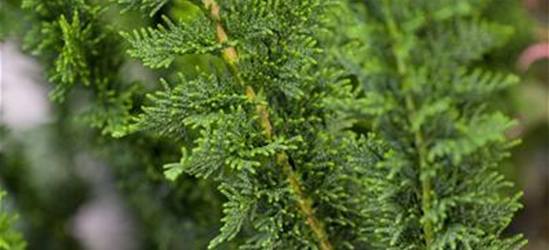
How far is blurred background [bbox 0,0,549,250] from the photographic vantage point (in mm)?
684

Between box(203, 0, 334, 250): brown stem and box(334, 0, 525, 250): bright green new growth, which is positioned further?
box(203, 0, 334, 250): brown stem

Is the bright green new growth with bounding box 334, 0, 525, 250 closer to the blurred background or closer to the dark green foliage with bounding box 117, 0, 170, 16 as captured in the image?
the dark green foliage with bounding box 117, 0, 170, 16

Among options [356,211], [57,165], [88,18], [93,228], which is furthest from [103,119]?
[93,228]

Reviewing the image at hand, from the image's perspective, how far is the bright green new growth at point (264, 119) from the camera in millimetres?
464

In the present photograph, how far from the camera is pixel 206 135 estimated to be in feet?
1.48

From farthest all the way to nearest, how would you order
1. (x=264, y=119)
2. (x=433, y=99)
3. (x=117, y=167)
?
(x=117, y=167) → (x=264, y=119) → (x=433, y=99)

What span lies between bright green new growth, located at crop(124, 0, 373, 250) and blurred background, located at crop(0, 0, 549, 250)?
0.53 feet

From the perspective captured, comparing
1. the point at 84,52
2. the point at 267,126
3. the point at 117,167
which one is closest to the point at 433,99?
the point at 267,126

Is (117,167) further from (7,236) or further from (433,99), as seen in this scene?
(433,99)

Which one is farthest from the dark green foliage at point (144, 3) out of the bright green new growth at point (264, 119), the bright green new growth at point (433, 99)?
the bright green new growth at point (433, 99)

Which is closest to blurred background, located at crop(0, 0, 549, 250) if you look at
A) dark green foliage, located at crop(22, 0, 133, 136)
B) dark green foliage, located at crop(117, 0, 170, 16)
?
dark green foliage, located at crop(22, 0, 133, 136)

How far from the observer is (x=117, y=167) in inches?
29.8

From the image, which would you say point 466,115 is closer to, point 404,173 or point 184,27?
point 404,173

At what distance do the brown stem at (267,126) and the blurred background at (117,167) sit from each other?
16 centimetres
